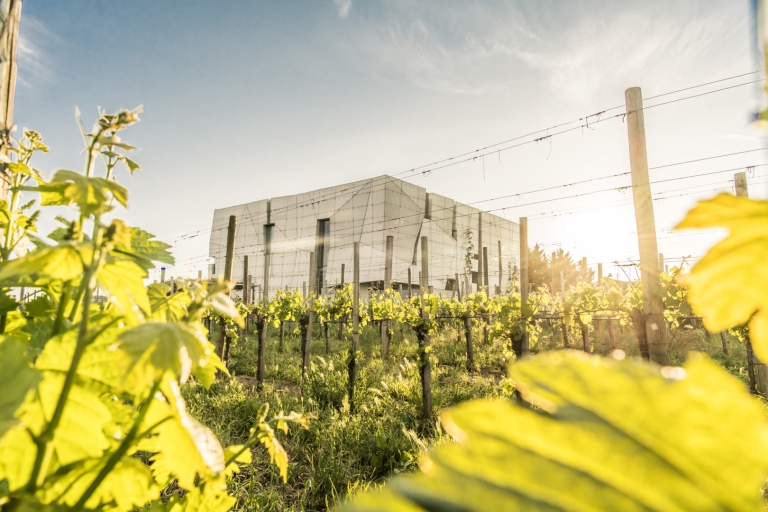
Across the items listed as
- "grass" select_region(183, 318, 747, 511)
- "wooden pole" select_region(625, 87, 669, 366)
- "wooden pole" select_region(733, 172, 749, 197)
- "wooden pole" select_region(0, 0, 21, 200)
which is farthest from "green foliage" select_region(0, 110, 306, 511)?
"wooden pole" select_region(733, 172, 749, 197)

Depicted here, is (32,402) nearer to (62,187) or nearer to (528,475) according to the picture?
(62,187)

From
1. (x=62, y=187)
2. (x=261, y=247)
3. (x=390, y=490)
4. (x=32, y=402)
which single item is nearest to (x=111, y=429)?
(x=32, y=402)

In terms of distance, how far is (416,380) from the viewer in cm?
832

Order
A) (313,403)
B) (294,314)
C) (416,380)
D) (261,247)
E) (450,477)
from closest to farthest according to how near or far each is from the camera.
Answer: (450,477)
(313,403)
(416,380)
(294,314)
(261,247)

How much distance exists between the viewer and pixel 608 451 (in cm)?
17

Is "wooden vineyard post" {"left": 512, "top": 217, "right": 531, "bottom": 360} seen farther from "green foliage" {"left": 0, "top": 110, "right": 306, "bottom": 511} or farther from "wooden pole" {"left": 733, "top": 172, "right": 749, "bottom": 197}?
"green foliage" {"left": 0, "top": 110, "right": 306, "bottom": 511}

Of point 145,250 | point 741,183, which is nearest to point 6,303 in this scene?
point 145,250

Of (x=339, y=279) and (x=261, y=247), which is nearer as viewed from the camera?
(x=339, y=279)

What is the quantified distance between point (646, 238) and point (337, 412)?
15.4 feet

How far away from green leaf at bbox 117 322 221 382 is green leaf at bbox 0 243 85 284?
6.0 inches

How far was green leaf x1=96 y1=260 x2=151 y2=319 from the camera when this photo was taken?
638 mm

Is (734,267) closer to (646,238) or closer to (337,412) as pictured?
(646,238)

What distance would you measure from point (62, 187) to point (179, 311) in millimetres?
311

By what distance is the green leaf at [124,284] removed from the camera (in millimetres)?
638
